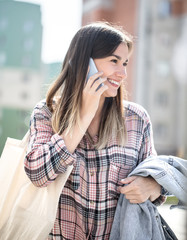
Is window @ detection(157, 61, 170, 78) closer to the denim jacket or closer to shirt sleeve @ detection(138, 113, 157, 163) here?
shirt sleeve @ detection(138, 113, 157, 163)

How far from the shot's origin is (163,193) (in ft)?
8.08

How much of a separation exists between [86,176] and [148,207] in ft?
1.42

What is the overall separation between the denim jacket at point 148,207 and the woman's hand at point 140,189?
0.03m

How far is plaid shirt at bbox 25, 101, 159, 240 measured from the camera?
94.1 inches

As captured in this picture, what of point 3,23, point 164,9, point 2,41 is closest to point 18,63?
point 2,41

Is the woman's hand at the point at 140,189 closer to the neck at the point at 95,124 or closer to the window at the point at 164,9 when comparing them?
the neck at the point at 95,124

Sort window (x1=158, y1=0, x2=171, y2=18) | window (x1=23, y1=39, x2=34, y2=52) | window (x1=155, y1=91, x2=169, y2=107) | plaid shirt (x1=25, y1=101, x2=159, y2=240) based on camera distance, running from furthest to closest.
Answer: window (x1=23, y1=39, x2=34, y2=52)
window (x1=155, y1=91, x2=169, y2=107)
window (x1=158, y1=0, x2=171, y2=18)
plaid shirt (x1=25, y1=101, x2=159, y2=240)

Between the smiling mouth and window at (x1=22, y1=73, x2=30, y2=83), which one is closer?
the smiling mouth

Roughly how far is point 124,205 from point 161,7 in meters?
38.4

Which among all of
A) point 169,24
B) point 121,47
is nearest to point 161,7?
point 169,24

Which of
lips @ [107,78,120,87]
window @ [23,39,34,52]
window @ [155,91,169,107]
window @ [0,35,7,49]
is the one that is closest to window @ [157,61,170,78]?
window @ [155,91,169,107]

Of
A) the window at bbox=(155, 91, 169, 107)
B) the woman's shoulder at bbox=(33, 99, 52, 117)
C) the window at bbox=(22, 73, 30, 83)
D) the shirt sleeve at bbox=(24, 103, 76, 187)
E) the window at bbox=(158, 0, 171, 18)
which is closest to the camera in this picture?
the shirt sleeve at bbox=(24, 103, 76, 187)

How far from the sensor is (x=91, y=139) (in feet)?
8.59

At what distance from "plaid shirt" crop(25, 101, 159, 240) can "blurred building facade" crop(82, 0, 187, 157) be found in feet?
90.9
